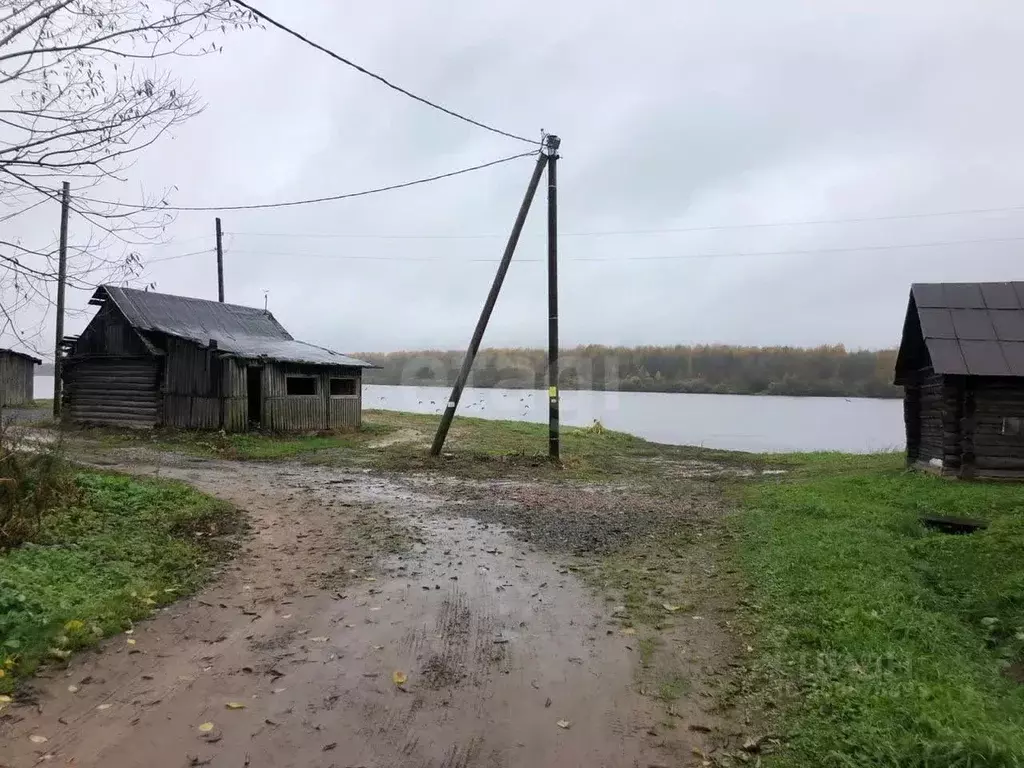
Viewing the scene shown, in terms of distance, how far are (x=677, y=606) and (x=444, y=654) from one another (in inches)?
88.2

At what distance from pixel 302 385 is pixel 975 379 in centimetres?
1920

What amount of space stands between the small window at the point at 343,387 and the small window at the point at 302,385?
84 centimetres

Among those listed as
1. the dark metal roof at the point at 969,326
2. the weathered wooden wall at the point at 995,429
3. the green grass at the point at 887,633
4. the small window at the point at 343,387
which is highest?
the dark metal roof at the point at 969,326

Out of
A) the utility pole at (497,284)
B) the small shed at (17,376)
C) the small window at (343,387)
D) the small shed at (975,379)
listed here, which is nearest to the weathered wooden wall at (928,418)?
the small shed at (975,379)

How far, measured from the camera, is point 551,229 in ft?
53.3

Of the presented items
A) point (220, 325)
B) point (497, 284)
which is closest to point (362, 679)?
point (497, 284)

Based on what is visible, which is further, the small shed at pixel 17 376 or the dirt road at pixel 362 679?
the small shed at pixel 17 376

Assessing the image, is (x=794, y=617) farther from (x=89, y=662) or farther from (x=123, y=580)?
(x=123, y=580)

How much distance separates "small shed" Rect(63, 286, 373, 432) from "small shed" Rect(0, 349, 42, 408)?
10.4 meters

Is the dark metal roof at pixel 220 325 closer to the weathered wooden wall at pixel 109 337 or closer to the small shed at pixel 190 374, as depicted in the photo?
the small shed at pixel 190 374

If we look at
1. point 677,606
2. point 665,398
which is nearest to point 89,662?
point 677,606

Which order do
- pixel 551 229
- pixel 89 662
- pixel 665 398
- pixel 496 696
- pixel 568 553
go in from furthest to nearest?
pixel 665 398 < pixel 551 229 < pixel 568 553 < pixel 89 662 < pixel 496 696

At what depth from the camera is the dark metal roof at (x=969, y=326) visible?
41.2 feet

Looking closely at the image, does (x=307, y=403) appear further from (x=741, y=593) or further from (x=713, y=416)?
(x=713, y=416)
